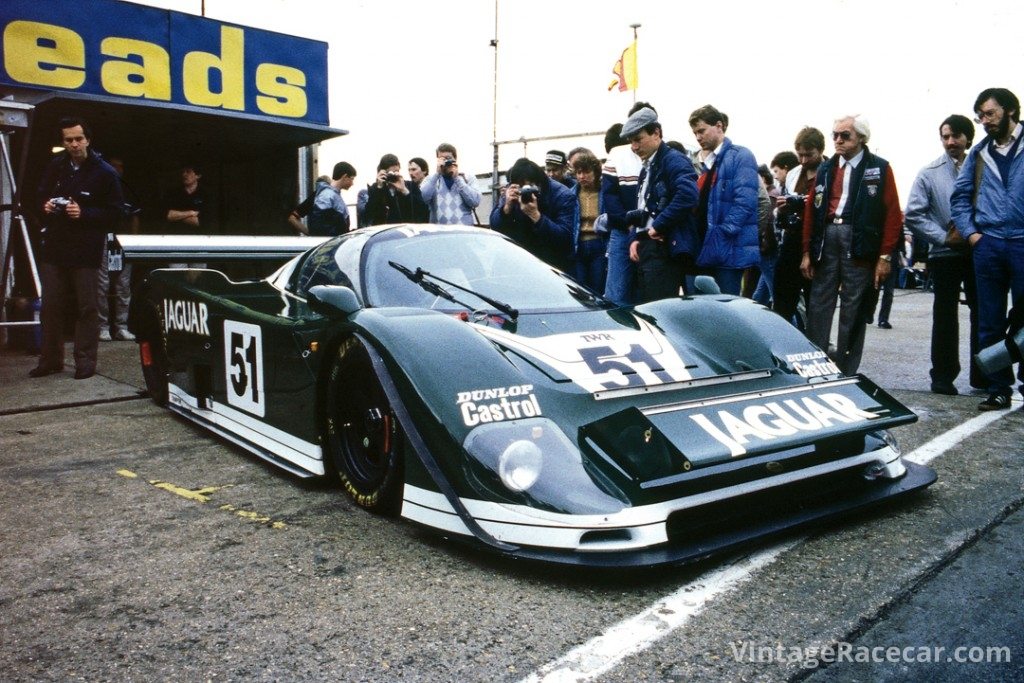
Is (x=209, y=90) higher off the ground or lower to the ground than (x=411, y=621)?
higher

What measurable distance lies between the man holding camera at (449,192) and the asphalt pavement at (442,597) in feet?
14.8

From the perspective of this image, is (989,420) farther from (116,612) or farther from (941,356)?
(116,612)

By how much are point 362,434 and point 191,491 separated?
31.7 inches

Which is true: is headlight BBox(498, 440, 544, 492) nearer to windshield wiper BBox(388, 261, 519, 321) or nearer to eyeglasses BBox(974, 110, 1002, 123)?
windshield wiper BBox(388, 261, 519, 321)

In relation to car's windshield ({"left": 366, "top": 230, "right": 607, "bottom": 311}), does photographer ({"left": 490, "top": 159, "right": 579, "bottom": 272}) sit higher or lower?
higher

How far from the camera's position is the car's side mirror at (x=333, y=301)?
10.2 feet

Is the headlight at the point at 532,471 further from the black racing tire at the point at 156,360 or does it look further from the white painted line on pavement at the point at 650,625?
the black racing tire at the point at 156,360

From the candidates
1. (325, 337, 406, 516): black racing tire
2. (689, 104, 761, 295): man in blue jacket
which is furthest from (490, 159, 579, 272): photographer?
(325, 337, 406, 516): black racing tire

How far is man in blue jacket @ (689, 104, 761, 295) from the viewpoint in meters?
5.05

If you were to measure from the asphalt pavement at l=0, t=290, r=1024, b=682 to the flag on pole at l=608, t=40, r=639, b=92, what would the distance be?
66.8ft

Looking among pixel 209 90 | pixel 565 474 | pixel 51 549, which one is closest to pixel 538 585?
pixel 565 474

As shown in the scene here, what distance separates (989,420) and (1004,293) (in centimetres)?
91

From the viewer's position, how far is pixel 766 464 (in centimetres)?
253

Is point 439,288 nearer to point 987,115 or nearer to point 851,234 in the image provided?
point 851,234
